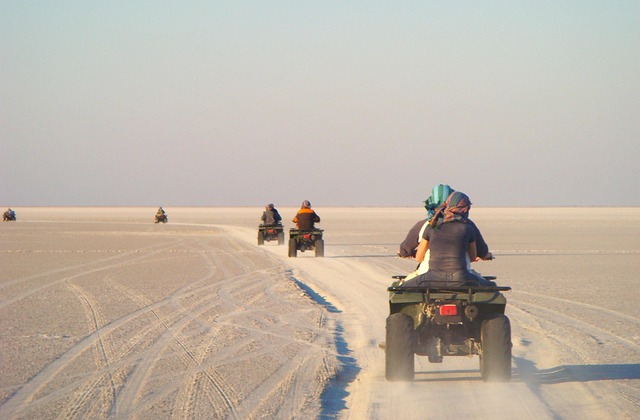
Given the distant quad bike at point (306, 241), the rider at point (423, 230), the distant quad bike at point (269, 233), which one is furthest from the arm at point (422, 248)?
the distant quad bike at point (269, 233)

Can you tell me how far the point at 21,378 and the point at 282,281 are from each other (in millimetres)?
10197

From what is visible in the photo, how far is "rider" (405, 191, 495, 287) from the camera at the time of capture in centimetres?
751

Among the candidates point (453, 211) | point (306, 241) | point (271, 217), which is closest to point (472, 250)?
point (453, 211)

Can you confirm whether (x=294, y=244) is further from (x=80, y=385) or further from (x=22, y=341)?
(x=80, y=385)

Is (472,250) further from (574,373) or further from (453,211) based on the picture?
(574,373)

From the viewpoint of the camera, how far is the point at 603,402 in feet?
22.7

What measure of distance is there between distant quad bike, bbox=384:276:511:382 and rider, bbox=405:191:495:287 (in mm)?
216

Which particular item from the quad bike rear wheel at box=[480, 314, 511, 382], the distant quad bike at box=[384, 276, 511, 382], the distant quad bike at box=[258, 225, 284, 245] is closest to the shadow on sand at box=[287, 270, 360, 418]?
the distant quad bike at box=[384, 276, 511, 382]

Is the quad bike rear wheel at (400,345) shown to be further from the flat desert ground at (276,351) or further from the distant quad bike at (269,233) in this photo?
the distant quad bike at (269,233)

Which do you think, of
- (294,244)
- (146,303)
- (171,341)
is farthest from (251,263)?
(171,341)

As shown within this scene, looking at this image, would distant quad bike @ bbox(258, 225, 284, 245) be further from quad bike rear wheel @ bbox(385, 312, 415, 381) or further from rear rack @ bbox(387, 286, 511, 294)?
rear rack @ bbox(387, 286, 511, 294)

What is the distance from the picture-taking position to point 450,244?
24.7ft

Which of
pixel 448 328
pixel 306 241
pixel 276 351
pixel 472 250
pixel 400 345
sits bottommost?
pixel 276 351

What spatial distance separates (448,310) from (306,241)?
19.0 m
